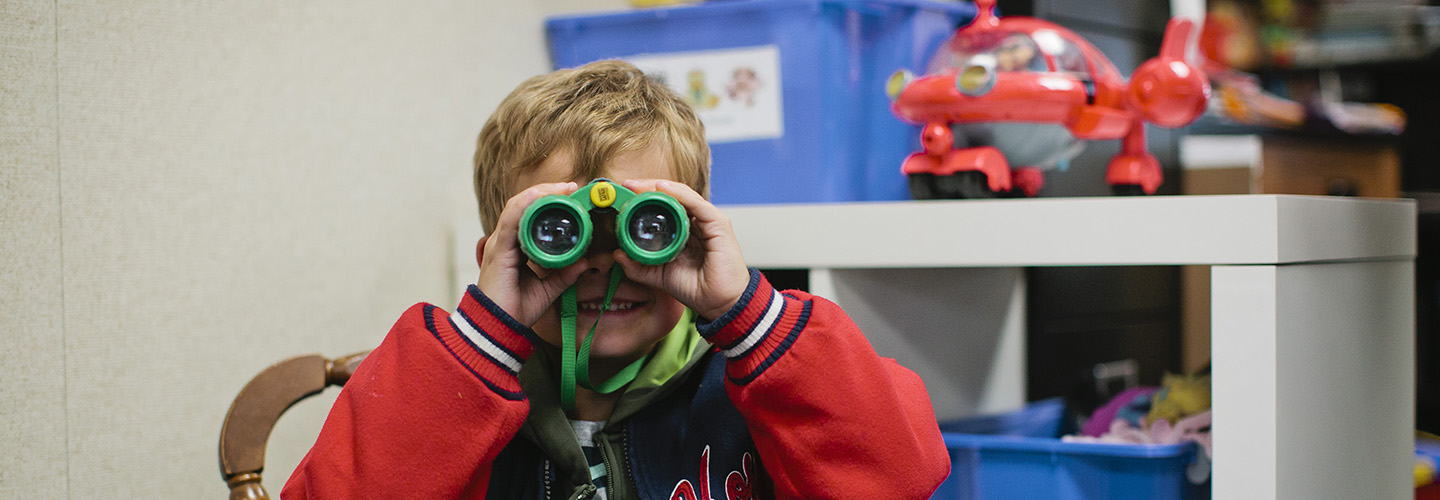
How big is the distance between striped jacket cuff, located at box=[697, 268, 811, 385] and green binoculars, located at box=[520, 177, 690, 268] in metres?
0.06

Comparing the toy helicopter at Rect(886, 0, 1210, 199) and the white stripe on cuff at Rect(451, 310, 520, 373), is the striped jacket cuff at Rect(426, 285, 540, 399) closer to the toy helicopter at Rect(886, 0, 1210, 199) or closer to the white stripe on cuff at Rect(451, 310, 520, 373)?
the white stripe on cuff at Rect(451, 310, 520, 373)

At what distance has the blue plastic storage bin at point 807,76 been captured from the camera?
43.4 inches

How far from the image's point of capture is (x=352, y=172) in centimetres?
107

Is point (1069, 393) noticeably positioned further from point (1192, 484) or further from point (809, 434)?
point (809, 434)

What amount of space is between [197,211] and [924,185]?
0.64m

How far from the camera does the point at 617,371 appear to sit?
86 cm

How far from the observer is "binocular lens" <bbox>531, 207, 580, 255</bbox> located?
2.30 feet

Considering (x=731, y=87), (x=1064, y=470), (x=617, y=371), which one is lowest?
(x=1064, y=470)

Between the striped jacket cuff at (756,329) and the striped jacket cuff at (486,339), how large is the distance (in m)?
0.13

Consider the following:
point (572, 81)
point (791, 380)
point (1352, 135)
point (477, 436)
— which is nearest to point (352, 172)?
point (572, 81)

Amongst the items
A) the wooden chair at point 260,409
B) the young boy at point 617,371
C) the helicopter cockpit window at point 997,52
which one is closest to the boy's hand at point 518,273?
the young boy at point 617,371

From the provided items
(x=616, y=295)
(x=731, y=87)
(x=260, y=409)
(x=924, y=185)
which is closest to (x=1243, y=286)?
(x=924, y=185)

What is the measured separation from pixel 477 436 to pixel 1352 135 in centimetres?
186

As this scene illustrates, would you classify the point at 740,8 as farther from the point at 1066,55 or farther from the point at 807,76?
the point at 1066,55
